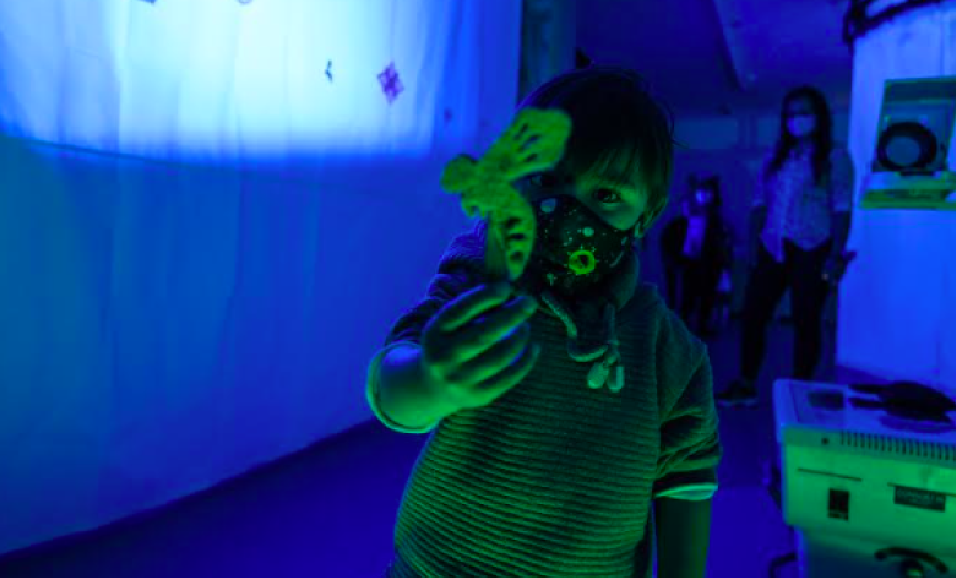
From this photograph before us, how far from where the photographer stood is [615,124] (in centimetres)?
49

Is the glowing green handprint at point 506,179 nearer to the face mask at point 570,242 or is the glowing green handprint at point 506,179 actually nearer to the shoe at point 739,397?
the face mask at point 570,242

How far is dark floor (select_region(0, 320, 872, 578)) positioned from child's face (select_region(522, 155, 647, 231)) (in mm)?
1036

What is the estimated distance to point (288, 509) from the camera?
5.01ft

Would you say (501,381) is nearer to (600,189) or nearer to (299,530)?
(600,189)

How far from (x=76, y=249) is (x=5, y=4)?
42 cm

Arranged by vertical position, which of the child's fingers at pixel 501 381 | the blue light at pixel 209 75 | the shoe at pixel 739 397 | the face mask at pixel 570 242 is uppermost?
the blue light at pixel 209 75

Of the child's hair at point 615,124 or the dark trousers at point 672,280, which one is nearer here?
the child's hair at point 615,124

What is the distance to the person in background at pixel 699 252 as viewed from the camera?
222 inches

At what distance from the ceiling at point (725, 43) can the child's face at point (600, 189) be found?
4.12 metres

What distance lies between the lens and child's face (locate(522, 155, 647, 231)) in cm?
49

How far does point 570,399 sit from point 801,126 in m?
2.34

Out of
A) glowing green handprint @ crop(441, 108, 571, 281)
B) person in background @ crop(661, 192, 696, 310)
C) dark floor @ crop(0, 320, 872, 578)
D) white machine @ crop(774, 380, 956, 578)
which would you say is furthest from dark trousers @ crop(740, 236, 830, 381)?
person in background @ crop(661, 192, 696, 310)

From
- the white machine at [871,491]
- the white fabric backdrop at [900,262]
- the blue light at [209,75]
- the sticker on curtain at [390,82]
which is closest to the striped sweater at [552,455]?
the white machine at [871,491]

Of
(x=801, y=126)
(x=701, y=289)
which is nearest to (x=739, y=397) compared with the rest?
(x=801, y=126)
